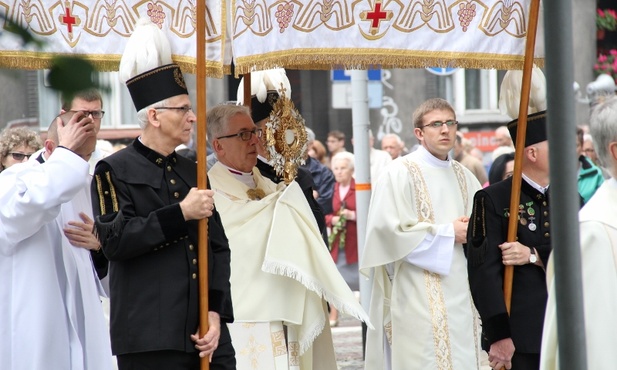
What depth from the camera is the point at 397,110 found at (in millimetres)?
21516

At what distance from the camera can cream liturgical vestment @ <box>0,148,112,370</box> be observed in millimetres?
4484

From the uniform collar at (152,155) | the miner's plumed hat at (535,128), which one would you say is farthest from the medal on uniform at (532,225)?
the uniform collar at (152,155)

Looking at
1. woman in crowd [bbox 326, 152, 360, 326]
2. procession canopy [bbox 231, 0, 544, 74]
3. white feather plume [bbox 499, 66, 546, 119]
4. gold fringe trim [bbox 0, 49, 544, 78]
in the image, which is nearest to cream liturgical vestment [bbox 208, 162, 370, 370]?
gold fringe trim [bbox 0, 49, 544, 78]

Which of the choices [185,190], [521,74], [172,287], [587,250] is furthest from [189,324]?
[521,74]

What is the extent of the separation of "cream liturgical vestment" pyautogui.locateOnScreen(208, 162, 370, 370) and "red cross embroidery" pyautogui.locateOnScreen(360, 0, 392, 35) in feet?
3.40

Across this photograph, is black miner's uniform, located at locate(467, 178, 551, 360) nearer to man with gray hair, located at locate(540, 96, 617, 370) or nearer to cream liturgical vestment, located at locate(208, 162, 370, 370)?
cream liturgical vestment, located at locate(208, 162, 370, 370)

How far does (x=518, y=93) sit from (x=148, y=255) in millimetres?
2114

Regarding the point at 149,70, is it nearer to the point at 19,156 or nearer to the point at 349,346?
the point at 19,156

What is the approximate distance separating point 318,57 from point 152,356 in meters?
1.69

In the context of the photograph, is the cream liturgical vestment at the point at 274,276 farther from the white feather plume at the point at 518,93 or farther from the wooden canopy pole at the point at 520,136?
the white feather plume at the point at 518,93

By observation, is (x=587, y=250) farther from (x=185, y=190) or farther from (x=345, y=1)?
(x=345, y=1)

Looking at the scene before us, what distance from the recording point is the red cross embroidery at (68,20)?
18.1 ft

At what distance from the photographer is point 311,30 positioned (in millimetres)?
5453

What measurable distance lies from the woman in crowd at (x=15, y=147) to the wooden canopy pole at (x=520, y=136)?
2.57 m
